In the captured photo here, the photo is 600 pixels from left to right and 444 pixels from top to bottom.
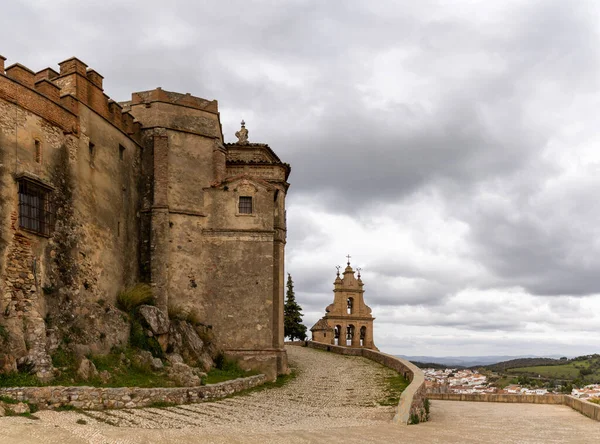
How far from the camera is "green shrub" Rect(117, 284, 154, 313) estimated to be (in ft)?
75.3

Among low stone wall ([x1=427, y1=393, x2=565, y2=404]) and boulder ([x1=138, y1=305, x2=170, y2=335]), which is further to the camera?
low stone wall ([x1=427, y1=393, x2=565, y2=404])

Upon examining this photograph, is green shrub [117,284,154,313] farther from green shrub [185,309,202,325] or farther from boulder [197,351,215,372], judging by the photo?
boulder [197,351,215,372]

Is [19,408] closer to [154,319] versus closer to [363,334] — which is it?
[154,319]

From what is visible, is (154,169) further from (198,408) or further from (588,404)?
(588,404)

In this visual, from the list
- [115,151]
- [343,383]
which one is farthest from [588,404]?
[115,151]

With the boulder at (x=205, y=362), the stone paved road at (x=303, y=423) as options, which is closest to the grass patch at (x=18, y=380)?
the stone paved road at (x=303, y=423)

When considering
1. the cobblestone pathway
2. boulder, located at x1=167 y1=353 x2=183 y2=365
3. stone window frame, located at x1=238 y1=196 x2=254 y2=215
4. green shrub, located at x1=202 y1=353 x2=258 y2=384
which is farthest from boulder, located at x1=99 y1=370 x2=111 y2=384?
stone window frame, located at x1=238 y1=196 x2=254 y2=215

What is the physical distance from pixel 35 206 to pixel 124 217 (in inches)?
225

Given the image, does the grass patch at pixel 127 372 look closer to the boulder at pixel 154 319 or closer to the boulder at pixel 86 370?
the boulder at pixel 86 370

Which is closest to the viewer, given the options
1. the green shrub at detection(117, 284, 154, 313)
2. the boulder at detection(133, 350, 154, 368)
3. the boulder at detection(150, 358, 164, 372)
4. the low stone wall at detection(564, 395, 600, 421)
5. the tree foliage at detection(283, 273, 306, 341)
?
the boulder at detection(133, 350, 154, 368)

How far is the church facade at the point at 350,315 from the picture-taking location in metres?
60.6

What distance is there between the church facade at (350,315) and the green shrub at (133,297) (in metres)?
36.5

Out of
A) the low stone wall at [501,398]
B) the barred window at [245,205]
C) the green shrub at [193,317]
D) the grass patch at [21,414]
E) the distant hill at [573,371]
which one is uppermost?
the barred window at [245,205]

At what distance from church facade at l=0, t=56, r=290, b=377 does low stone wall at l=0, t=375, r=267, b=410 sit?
134cm
